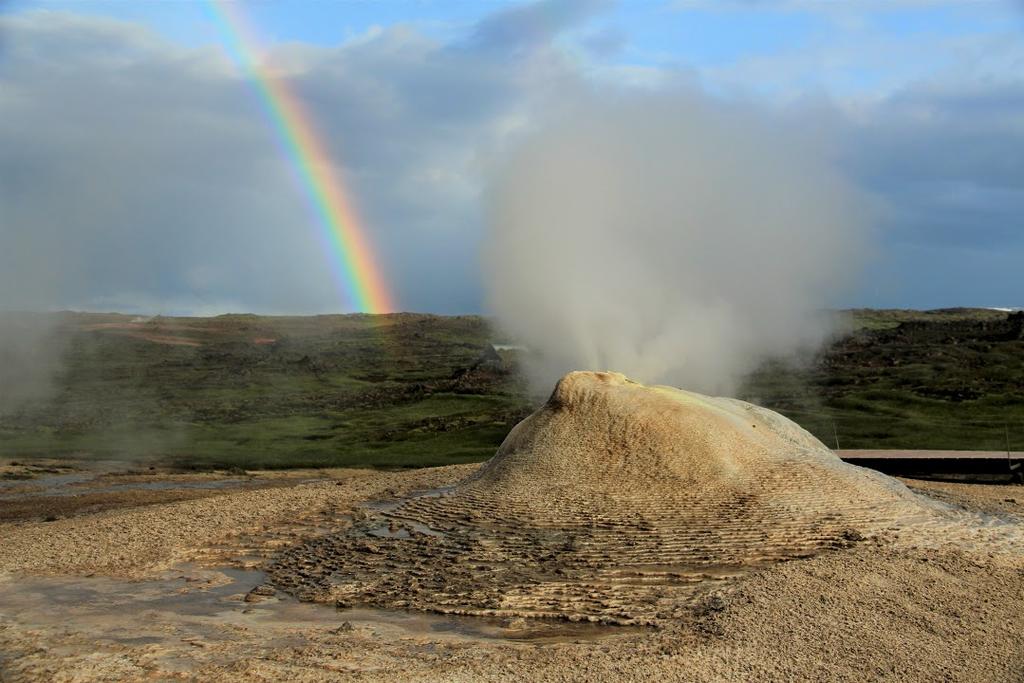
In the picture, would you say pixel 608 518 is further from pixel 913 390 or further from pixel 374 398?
pixel 374 398

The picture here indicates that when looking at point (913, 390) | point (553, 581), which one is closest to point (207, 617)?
point (553, 581)

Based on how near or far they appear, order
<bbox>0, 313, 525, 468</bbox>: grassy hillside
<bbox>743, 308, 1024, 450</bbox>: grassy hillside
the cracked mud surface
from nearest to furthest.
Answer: the cracked mud surface
<bbox>743, 308, 1024, 450</bbox>: grassy hillside
<bbox>0, 313, 525, 468</bbox>: grassy hillside

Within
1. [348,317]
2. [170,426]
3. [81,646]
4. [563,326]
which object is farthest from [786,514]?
[348,317]

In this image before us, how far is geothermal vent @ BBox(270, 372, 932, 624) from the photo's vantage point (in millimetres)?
13609

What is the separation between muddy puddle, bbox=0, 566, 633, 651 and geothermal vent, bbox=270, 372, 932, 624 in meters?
0.43

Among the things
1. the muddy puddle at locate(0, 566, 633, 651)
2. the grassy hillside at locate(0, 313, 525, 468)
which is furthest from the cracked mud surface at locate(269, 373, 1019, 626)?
the grassy hillside at locate(0, 313, 525, 468)

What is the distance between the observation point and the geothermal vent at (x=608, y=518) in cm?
1361

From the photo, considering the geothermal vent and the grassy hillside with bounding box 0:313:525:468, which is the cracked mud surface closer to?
the geothermal vent

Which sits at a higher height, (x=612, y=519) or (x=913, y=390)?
(x=913, y=390)

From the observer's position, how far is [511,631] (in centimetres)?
1194

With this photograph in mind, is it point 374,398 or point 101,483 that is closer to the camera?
point 101,483

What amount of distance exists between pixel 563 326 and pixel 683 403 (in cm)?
1764

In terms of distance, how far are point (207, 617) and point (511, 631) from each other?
144 inches

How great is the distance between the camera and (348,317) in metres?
134
